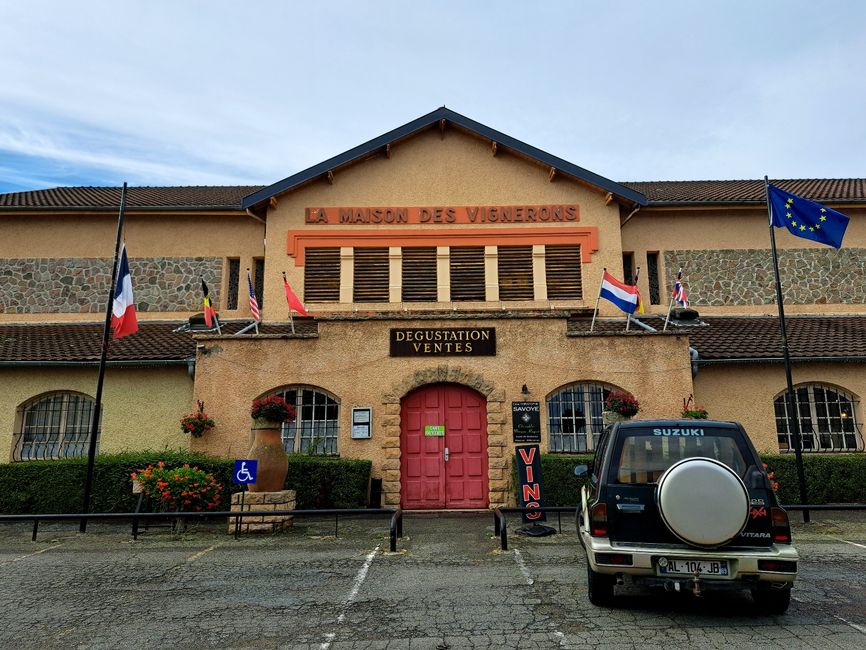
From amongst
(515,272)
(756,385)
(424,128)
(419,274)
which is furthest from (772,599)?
(424,128)

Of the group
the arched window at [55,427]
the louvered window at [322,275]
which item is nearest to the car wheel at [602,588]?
the louvered window at [322,275]

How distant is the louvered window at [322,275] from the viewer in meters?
15.3

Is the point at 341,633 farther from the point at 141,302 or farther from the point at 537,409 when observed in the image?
the point at 141,302

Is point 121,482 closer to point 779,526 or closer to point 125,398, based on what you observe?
point 125,398

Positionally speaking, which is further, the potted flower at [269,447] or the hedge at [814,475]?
the hedge at [814,475]

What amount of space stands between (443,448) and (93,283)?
1123 cm

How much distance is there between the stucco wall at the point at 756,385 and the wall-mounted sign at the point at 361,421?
7.24 meters

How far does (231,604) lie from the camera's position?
237 inches

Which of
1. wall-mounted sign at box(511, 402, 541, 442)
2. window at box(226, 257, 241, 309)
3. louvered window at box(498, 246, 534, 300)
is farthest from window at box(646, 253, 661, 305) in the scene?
window at box(226, 257, 241, 309)

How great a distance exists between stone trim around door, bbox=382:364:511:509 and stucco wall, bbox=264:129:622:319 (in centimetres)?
462

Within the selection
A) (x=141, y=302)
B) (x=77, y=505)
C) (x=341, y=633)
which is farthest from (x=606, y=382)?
(x=141, y=302)

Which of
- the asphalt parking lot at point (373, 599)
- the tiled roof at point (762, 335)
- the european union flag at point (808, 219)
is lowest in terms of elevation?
the asphalt parking lot at point (373, 599)

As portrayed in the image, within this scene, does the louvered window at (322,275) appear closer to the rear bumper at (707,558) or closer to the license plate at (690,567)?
the rear bumper at (707,558)

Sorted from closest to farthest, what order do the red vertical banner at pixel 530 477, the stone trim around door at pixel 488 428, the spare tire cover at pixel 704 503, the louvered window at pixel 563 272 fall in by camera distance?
the spare tire cover at pixel 704 503
the red vertical banner at pixel 530 477
the stone trim around door at pixel 488 428
the louvered window at pixel 563 272
